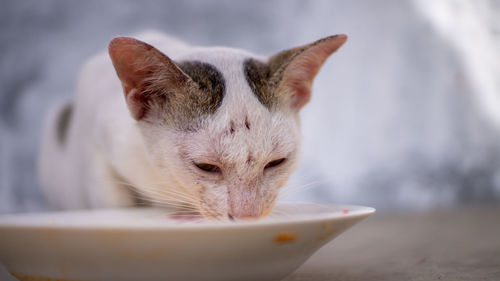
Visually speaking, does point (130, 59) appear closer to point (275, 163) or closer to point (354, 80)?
point (275, 163)

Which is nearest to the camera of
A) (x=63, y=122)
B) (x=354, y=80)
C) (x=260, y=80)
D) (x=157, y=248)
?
(x=157, y=248)

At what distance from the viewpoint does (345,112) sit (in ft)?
9.08

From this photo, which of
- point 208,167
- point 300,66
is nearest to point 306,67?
point 300,66

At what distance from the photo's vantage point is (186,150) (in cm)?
109

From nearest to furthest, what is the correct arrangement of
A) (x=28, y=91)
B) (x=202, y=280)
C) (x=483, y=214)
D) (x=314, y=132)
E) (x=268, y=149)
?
(x=202, y=280)
(x=268, y=149)
(x=483, y=214)
(x=28, y=91)
(x=314, y=132)

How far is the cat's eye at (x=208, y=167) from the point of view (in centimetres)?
107

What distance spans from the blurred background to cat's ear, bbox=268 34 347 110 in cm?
121

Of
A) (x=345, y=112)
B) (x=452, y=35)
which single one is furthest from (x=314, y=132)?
(x=452, y=35)

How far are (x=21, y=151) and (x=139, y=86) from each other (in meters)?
1.62

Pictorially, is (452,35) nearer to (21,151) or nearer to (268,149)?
(268,149)

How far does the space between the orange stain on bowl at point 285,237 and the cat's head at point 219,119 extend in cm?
23

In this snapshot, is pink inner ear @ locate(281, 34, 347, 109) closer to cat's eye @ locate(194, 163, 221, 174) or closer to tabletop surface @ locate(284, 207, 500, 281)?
cat's eye @ locate(194, 163, 221, 174)

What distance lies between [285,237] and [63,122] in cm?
142

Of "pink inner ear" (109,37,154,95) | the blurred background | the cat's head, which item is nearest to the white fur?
the cat's head
